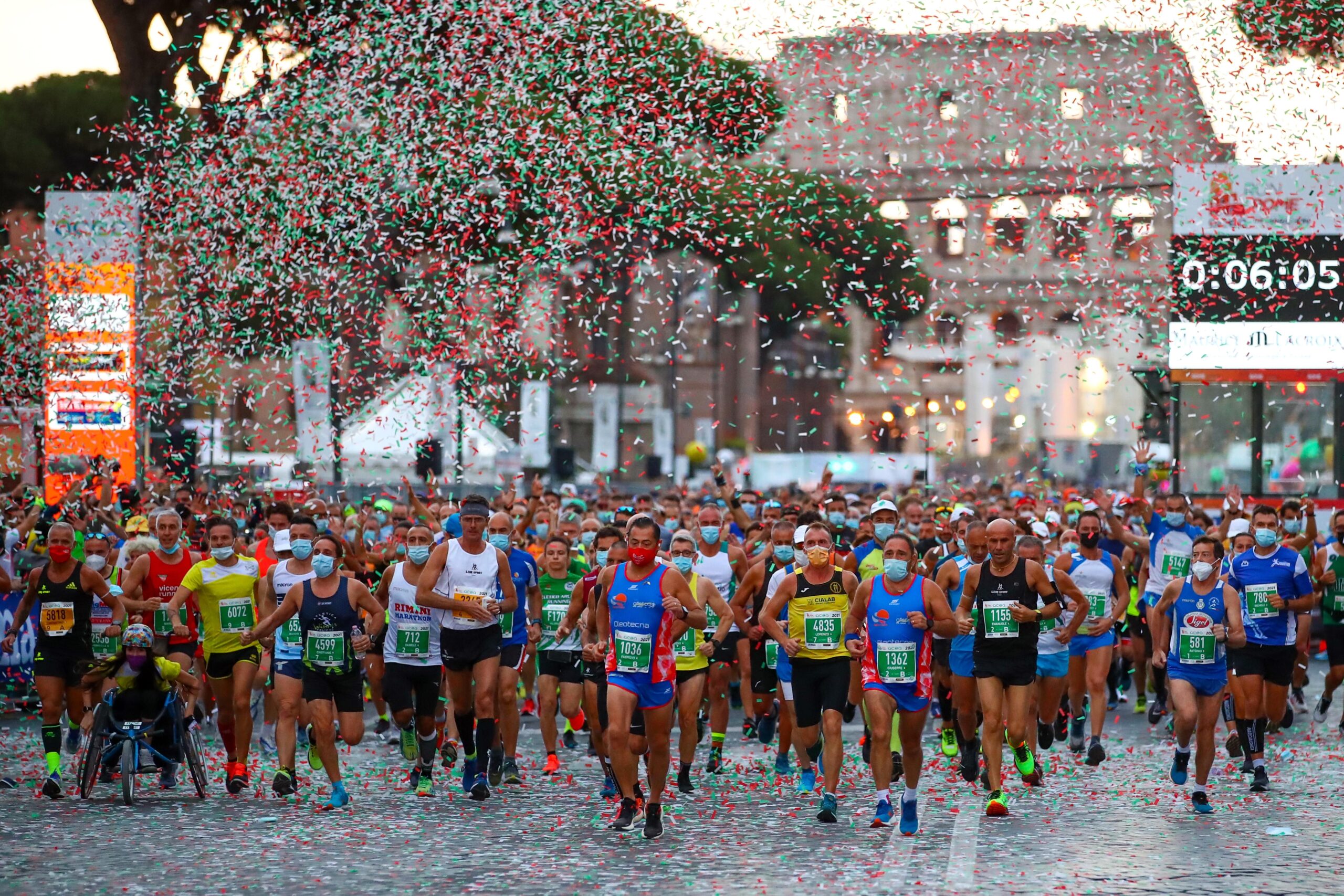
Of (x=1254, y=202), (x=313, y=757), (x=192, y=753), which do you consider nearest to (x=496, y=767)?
(x=313, y=757)

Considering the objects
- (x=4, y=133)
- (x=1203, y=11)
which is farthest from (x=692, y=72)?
(x=4, y=133)

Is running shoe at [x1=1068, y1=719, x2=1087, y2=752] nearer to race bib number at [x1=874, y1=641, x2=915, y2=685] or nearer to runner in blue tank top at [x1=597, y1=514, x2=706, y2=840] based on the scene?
race bib number at [x1=874, y1=641, x2=915, y2=685]

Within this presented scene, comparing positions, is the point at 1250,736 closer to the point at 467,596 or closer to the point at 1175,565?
the point at 1175,565

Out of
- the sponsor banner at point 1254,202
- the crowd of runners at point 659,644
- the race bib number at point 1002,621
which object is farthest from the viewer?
the sponsor banner at point 1254,202

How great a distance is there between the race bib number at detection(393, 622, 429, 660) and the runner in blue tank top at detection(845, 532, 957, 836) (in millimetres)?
2756

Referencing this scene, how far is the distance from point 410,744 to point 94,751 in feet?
6.42

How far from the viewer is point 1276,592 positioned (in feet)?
39.9

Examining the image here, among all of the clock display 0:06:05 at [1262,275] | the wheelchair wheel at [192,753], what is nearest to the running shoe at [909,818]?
the wheelchair wheel at [192,753]

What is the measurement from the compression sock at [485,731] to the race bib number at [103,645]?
2603 mm

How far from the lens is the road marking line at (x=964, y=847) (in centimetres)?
827

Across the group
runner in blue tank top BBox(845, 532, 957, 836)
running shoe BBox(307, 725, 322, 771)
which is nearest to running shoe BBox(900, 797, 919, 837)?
runner in blue tank top BBox(845, 532, 957, 836)

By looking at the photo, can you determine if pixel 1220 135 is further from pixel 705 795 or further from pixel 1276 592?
pixel 705 795

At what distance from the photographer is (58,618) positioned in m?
11.6

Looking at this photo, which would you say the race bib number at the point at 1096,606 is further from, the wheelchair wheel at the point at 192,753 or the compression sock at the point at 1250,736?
the wheelchair wheel at the point at 192,753
